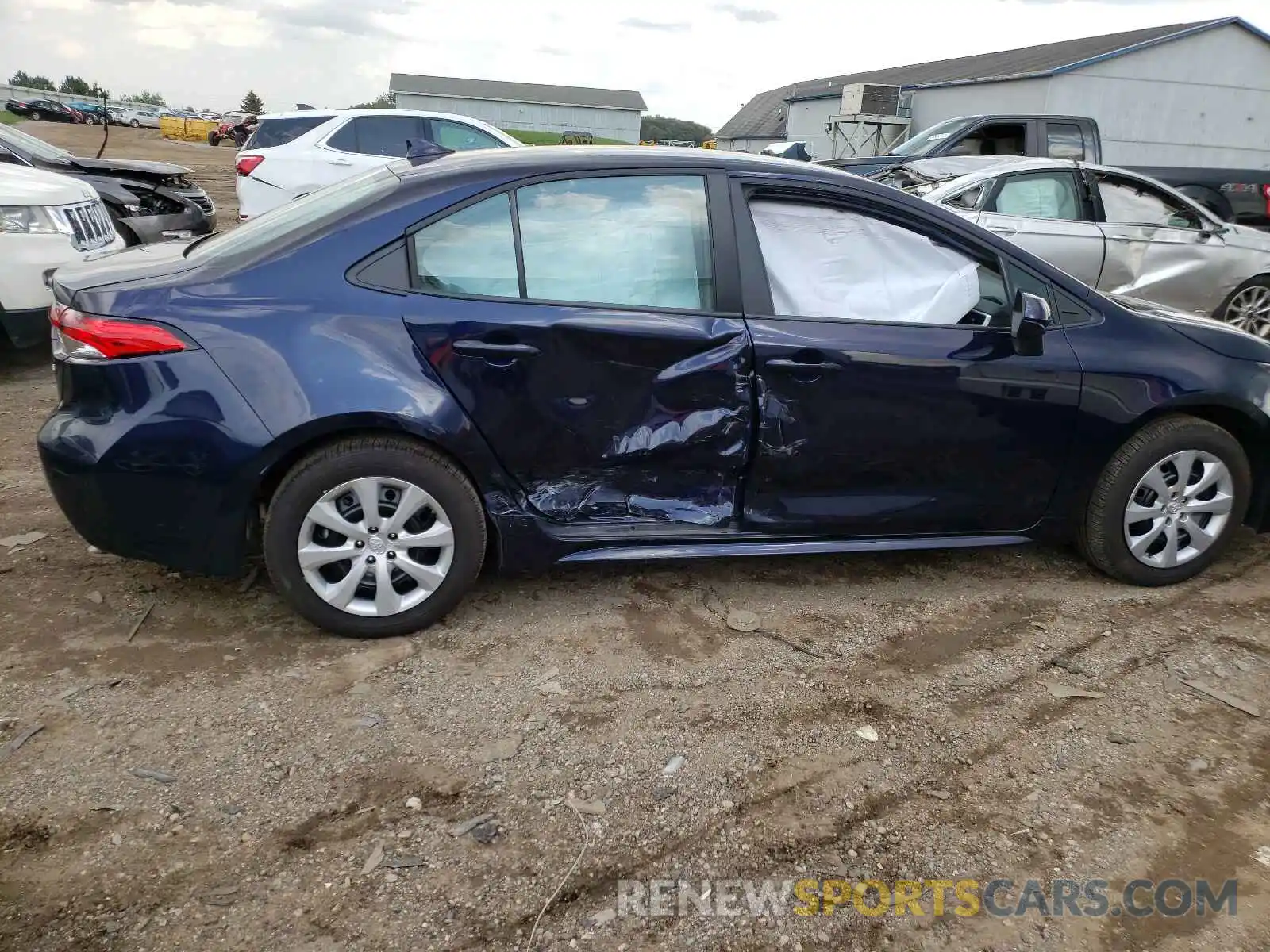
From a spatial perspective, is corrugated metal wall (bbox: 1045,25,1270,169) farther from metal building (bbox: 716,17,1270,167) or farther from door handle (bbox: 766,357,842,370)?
door handle (bbox: 766,357,842,370)

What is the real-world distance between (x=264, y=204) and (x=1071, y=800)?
9.18 m

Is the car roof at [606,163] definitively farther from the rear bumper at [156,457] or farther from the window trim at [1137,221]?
the window trim at [1137,221]

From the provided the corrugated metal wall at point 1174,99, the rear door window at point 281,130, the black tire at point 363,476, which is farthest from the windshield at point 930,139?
the corrugated metal wall at point 1174,99

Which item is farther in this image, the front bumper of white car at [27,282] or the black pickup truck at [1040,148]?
the black pickup truck at [1040,148]

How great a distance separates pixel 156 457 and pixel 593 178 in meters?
1.72

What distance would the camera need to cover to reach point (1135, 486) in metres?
3.63

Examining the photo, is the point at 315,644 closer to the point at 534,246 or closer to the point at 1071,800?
the point at 534,246

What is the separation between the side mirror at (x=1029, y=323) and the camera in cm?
329

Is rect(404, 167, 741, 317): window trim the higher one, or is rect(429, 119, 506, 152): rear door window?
rect(429, 119, 506, 152): rear door window

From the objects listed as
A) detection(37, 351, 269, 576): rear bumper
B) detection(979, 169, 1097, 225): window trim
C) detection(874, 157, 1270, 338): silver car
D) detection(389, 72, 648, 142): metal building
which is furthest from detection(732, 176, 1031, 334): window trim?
detection(389, 72, 648, 142): metal building

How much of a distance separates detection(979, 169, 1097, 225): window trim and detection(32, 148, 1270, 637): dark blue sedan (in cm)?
379

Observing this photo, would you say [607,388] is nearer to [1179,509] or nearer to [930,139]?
[1179,509]

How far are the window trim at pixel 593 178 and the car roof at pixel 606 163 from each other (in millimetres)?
22

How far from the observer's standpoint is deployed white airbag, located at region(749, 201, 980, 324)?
3357mm
